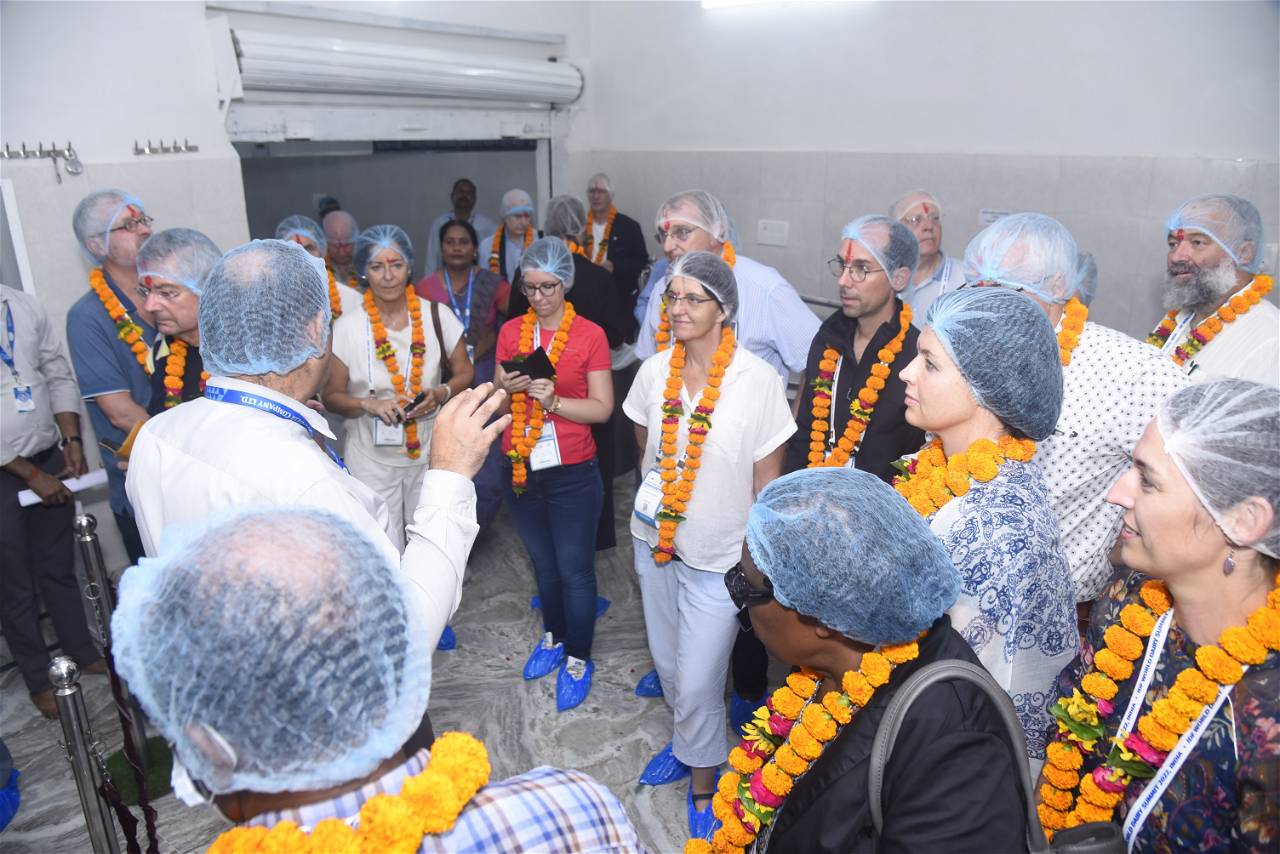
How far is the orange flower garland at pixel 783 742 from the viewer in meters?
1.39

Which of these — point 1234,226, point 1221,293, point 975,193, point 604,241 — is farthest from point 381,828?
point 604,241

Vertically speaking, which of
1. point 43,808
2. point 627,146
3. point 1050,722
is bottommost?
point 43,808

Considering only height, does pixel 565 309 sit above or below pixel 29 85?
below

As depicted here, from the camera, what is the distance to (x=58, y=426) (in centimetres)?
354

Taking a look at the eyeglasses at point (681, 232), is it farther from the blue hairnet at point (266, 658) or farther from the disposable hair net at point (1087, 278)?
the blue hairnet at point (266, 658)

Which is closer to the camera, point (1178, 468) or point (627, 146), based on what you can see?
point (1178, 468)

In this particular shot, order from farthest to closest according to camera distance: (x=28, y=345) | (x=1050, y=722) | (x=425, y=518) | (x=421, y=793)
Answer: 1. (x=28, y=345)
2. (x=1050, y=722)
3. (x=425, y=518)
4. (x=421, y=793)

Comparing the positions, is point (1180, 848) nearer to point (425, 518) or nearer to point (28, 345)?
point (425, 518)

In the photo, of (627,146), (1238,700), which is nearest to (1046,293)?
(1238,700)

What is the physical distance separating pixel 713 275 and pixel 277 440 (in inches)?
66.0

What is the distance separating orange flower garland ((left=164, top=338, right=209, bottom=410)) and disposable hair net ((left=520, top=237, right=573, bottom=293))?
1.41m

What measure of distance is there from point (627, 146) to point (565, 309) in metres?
4.01

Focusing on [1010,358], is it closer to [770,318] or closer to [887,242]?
[887,242]

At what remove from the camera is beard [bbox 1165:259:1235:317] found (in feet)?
10.2
